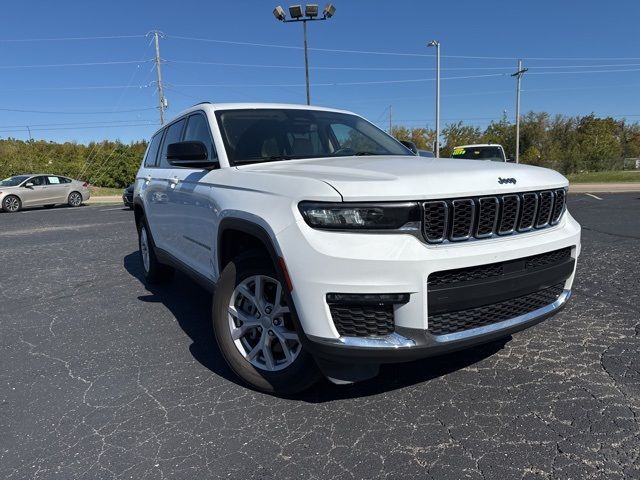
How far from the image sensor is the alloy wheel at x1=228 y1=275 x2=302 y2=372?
285 centimetres

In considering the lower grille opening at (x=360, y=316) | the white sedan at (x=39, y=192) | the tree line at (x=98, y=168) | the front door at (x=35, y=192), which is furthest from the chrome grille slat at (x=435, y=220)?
the tree line at (x=98, y=168)

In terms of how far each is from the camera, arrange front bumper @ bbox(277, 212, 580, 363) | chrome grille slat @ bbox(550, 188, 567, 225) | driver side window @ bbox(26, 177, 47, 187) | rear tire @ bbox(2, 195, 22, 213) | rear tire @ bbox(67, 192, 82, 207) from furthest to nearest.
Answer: rear tire @ bbox(67, 192, 82, 207) < driver side window @ bbox(26, 177, 47, 187) < rear tire @ bbox(2, 195, 22, 213) < chrome grille slat @ bbox(550, 188, 567, 225) < front bumper @ bbox(277, 212, 580, 363)

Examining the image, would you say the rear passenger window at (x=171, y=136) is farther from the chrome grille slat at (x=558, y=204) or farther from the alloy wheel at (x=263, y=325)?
the chrome grille slat at (x=558, y=204)

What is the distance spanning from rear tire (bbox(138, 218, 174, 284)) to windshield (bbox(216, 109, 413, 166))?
225 centimetres

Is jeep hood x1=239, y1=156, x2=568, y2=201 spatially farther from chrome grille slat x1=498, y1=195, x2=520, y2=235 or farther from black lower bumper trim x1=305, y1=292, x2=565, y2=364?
black lower bumper trim x1=305, y1=292, x2=565, y2=364

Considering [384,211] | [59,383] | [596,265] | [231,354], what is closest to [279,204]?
[384,211]

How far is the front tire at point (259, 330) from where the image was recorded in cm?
282

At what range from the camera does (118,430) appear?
2689 millimetres

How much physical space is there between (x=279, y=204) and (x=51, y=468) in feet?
5.70

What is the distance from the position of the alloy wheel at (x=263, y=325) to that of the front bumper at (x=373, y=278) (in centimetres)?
36

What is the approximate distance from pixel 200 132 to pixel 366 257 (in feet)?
7.83

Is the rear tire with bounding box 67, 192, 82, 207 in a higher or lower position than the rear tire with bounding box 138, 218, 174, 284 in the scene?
lower

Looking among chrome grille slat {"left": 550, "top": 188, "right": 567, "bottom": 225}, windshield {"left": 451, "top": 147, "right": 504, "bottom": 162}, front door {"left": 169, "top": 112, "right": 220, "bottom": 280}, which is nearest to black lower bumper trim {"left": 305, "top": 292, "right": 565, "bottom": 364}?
chrome grille slat {"left": 550, "top": 188, "right": 567, "bottom": 225}

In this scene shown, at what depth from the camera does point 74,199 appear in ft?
70.6
